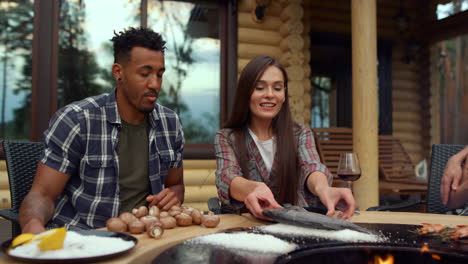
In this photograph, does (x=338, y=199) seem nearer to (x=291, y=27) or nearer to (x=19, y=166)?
(x=19, y=166)

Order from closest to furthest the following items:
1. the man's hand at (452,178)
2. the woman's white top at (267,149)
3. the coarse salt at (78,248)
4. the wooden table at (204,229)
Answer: the coarse salt at (78,248) < the wooden table at (204,229) < the man's hand at (452,178) < the woman's white top at (267,149)

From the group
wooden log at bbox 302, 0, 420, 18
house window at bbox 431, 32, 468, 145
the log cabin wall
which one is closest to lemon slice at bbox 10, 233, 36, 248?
the log cabin wall

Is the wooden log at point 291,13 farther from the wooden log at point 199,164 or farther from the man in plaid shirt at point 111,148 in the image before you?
the man in plaid shirt at point 111,148

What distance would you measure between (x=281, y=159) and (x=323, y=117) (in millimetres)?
8330

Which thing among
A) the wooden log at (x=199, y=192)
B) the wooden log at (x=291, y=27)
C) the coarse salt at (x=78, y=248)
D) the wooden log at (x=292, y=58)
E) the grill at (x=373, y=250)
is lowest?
the wooden log at (x=199, y=192)

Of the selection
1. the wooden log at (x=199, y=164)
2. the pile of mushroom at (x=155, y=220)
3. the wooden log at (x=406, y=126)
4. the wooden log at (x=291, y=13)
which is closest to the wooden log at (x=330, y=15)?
the wooden log at (x=291, y=13)

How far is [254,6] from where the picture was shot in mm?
5375

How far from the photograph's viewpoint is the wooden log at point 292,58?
549 centimetres

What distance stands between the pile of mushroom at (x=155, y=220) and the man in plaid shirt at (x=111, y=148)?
470 millimetres

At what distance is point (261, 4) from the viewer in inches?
211

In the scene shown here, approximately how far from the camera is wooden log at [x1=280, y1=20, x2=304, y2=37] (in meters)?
5.45

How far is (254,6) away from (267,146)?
3.39 m

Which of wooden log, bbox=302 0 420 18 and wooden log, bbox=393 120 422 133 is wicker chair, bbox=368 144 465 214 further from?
wooden log, bbox=393 120 422 133

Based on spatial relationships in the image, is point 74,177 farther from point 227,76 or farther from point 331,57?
point 331,57
